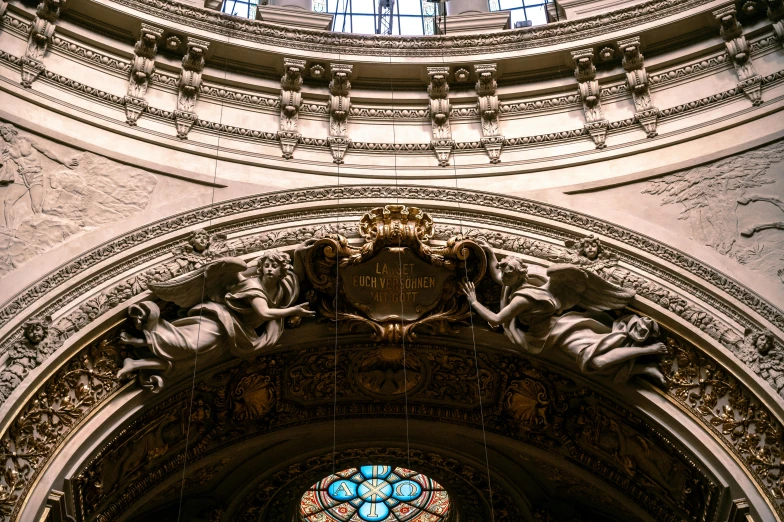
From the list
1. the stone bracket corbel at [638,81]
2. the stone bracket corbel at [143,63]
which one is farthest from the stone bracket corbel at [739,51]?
the stone bracket corbel at [143,63]

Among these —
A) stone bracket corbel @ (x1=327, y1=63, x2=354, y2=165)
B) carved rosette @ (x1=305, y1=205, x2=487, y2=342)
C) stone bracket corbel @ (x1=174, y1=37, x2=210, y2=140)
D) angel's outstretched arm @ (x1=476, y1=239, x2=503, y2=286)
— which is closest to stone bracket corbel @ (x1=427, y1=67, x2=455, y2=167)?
stone bracket corbel @ (x1=327, y1=63, x2=354, y2=165)

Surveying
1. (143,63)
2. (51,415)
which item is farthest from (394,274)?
(143,63)

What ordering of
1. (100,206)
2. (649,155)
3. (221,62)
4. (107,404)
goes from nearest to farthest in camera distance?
(107,404), (100,206), (649,155), (221,62)

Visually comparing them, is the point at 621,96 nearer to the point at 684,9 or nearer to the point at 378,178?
the point at 684,9

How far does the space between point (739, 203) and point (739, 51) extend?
245cm

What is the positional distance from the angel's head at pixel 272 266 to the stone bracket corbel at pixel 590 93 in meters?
4.70

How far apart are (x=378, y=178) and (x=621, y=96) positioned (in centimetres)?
365

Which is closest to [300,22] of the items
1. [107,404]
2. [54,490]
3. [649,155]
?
[649,155]

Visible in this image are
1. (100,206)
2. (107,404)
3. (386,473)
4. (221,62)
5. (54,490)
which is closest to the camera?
(54,490)

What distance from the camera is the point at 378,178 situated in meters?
14.2

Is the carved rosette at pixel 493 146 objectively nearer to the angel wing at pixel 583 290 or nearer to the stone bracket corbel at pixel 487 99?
the stone bracket corbel at pixel 487 99

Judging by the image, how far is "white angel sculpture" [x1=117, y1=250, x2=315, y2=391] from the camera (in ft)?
39.1

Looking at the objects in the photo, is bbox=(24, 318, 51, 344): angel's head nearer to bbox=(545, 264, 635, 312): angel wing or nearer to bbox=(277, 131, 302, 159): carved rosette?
bbox=(277, 131, 302, 159): carved rosette

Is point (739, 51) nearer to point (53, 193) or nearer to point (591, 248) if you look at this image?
point (591, 248)
